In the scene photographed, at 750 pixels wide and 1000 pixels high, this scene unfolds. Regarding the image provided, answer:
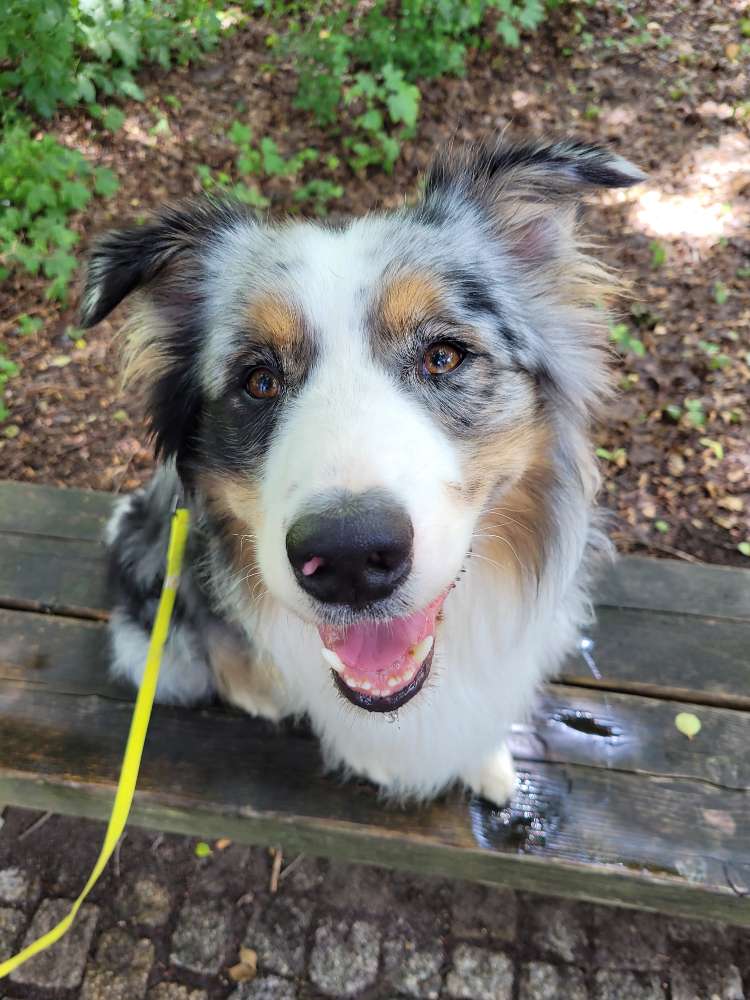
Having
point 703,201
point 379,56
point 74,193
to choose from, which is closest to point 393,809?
point 74,193

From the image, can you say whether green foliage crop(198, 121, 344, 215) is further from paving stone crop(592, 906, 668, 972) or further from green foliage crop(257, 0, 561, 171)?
paving stone crop(592, 906, 668, 972)

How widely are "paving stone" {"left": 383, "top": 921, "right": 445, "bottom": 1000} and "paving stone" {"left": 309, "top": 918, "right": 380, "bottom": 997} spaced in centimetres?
5

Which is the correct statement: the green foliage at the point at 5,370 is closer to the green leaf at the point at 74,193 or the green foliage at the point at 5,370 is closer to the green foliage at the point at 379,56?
the green leaf at the point at 74,193

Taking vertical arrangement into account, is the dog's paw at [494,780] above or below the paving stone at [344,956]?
above

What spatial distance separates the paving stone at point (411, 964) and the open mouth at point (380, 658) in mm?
1440

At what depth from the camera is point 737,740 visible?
2404 millimetres

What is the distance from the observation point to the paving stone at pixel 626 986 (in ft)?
8.51

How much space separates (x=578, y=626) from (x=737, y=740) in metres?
0.59

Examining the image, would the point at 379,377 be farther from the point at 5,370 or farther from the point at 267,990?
the point at 5,370

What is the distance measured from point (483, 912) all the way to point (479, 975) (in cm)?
20

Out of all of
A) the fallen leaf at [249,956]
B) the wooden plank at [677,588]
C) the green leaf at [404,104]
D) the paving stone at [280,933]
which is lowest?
the fallen leaf at [249,956]

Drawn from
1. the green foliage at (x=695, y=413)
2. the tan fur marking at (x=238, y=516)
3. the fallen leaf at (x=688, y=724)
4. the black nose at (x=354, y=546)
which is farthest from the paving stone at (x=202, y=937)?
the green foliage at (x=695, y=413)

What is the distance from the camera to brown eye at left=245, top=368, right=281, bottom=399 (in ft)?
6.31

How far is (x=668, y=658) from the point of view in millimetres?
2631
